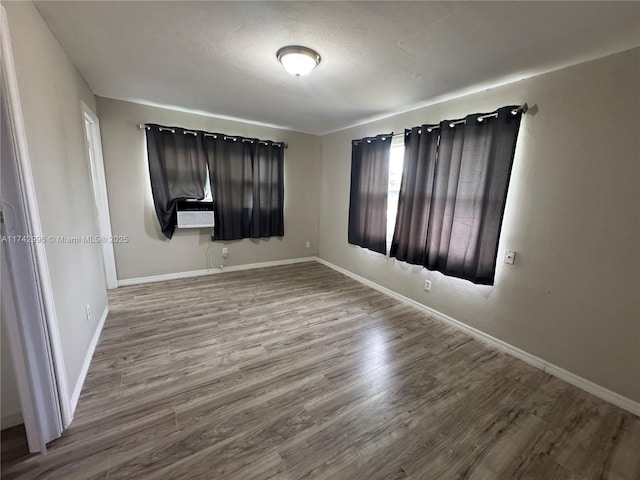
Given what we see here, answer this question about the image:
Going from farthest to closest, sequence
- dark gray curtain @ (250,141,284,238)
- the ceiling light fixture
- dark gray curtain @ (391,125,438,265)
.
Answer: dark gray curtain @ (250,141,284,238) < dark gray curtain @ (391,125,438,265) < the ceiling light fixture

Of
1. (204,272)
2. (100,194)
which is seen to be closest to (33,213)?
(100,194)

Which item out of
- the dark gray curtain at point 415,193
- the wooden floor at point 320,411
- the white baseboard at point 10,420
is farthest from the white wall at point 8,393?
the dark gray curtain at point 415,193

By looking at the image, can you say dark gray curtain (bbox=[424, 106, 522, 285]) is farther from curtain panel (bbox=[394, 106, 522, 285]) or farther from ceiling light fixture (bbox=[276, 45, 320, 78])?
ceiling light fixture (bbox=[276, 45, 320, 78])

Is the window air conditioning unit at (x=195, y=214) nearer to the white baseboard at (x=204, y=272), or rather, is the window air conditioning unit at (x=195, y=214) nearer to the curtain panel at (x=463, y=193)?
the white baseboard at (x=204, y=272)

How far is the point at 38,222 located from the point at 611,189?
354 cm

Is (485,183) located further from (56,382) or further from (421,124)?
(56,382)

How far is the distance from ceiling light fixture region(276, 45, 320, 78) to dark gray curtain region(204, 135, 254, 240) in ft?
7.38

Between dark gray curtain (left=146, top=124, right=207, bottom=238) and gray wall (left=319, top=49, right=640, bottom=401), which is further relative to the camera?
dark gray curtain (left=146, top=124, right=207, bottom=238)

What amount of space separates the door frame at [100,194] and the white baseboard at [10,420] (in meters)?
2.17

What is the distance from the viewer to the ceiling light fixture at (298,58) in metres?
1.87

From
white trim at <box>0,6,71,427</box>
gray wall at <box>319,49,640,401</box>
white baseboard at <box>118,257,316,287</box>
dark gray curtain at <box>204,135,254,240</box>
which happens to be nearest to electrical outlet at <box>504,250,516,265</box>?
gray wall at <box>319,49,640,401</box>

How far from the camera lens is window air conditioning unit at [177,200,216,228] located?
148 inches

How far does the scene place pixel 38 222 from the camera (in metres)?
1.33

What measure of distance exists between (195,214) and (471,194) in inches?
142
